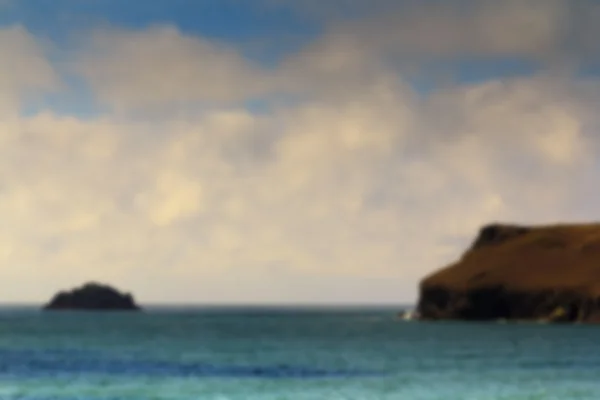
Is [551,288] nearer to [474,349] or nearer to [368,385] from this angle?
[474,349]

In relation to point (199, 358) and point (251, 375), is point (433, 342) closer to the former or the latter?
point (199, 358)

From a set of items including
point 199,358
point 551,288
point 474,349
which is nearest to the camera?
point 199,358

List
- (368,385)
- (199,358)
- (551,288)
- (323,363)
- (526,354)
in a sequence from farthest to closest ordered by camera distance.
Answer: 1. (551,288)
2. (526,354)
3. (199,358)
4. (323,363)
5. (368,385)

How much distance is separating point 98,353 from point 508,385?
38101 millimetres

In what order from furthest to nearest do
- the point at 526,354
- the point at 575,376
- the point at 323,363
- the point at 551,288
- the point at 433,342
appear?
1. the point at 551,288
2. the point at 433,342
3. the point at 526,354
4. the point at 323,363
5. the point at 575,376

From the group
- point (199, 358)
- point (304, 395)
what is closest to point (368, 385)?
point (304, 395)

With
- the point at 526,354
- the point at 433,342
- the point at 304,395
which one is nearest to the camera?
the point at 304,395

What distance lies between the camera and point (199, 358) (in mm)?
76812

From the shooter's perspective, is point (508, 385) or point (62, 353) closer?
point (508, 385)

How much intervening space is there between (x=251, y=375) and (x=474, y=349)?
1311 inches

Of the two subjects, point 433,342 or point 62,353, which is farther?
point 433,342

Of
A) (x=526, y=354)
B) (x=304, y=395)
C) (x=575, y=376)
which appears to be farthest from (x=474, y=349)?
(x=304, y=395)

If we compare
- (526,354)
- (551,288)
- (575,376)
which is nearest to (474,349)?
(526,354)

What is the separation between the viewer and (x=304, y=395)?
50.2 m
